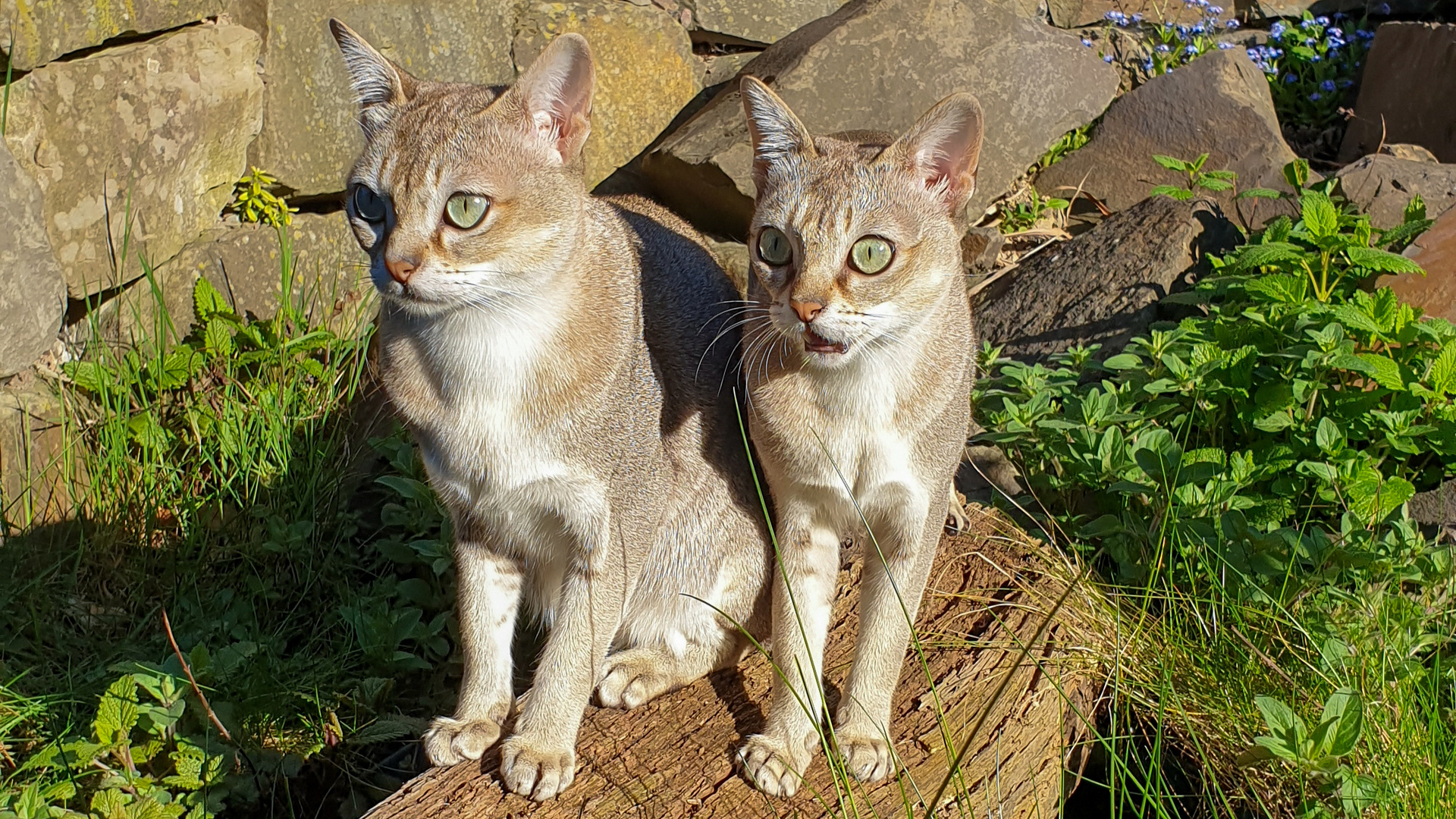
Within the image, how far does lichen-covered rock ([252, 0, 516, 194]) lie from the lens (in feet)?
14.6

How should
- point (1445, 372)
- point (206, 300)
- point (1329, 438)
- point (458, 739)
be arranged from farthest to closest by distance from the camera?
1. point (206, 300)
2. point (1445, 372)
3. point (1329, 438)
4. point (458, 739)

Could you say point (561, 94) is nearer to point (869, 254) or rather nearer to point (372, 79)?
point (372, 79)

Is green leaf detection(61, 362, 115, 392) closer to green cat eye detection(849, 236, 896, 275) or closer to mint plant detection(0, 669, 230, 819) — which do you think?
mint plant detection(0, 669, 230, 819)

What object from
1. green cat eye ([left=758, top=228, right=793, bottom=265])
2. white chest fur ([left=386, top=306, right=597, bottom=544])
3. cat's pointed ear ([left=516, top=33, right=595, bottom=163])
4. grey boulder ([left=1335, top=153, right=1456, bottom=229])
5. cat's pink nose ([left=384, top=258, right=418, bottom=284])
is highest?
cat's pointed ear ([left=516, top=33, right=595, bottom=163])

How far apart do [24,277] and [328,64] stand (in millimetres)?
1313

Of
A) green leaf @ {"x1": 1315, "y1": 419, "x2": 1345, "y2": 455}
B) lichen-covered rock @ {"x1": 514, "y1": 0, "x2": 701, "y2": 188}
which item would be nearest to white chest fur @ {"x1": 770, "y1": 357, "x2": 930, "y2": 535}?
green leaf @ {"x1": 1315, "y1": 419, "x2": 1345, "y2": 455}

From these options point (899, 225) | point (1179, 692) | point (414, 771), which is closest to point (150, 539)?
point (414, 771)

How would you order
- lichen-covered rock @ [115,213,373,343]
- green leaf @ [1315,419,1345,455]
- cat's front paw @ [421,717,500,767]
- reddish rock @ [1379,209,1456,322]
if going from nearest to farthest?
cat's front paw @ [421,717,500,767], green leaf @ [1315,419,1345,455], reddish rock @ [1379,209,1456,322], lichen-covered rock @ [115,213,373,343]

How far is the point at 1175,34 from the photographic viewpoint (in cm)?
633

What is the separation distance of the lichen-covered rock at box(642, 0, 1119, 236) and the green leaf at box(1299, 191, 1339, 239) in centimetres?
125

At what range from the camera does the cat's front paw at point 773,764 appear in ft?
8.96

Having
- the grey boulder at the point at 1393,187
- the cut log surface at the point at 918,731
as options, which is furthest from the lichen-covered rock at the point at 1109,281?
the cut log surface at the point at 918,731

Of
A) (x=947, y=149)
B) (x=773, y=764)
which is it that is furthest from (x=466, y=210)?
(x=773, y=764)

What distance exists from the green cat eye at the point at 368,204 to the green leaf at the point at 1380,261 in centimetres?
308
